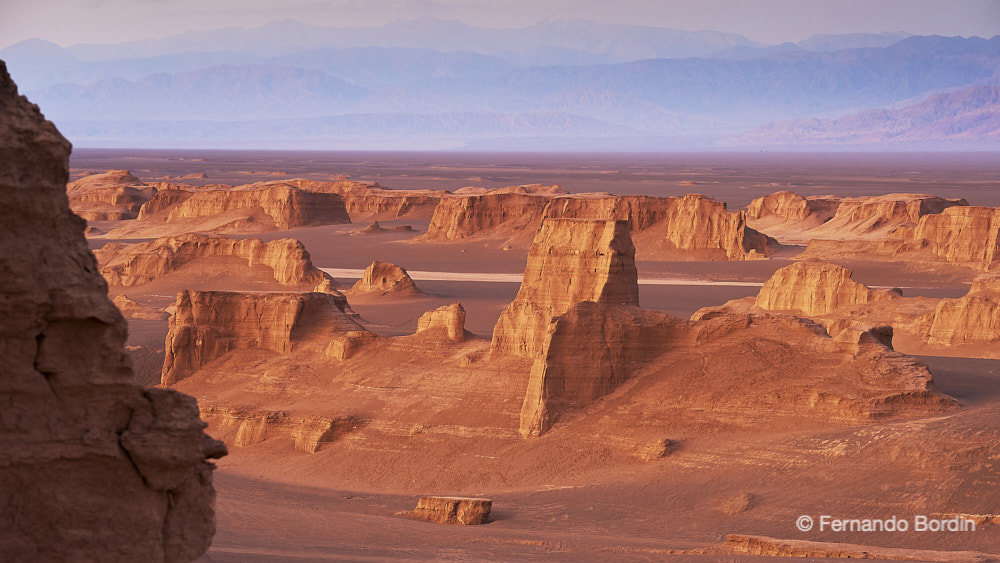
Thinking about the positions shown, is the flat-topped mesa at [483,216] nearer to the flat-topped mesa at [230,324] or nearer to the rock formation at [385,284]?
the rock formation at [385,284]

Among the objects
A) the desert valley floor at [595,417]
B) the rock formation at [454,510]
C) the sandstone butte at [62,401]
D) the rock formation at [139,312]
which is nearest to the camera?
the sandstone butte at [62,401]

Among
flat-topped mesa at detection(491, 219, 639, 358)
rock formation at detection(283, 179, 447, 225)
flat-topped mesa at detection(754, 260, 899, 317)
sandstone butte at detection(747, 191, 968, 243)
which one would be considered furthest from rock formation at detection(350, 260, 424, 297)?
rock formation at detection(283, 179, 447, 225)

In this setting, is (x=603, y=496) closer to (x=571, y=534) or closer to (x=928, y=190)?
(x=571, y=534)

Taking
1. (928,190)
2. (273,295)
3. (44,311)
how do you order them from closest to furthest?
(44,311)
(273,295)
(928,190)

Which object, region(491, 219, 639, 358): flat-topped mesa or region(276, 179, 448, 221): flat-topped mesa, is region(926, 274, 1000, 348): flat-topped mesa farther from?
region(276, 179, 448, 221): flat-topped mesa

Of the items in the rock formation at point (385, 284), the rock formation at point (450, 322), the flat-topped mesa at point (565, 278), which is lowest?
the rock formation at point (385, 284)

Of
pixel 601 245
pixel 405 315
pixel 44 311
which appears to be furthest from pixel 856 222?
pixel 44 311

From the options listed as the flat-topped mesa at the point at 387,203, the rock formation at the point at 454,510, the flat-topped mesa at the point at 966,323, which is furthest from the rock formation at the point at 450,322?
the flat-topped mesa at the point at 387,203
